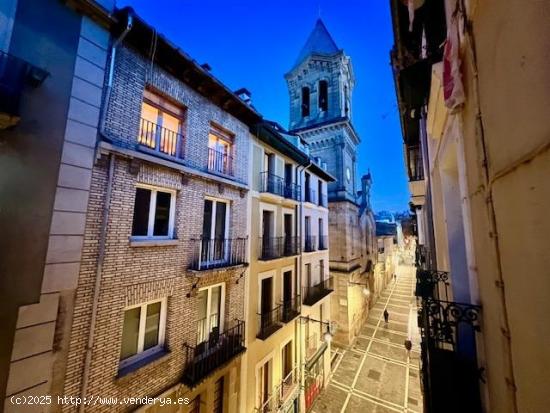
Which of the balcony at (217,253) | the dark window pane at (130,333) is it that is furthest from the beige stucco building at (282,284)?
the dark window pane at (130,333)

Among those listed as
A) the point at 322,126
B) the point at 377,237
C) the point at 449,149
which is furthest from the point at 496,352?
the point at 377,237

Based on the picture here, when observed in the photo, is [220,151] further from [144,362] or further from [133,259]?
[144,362]

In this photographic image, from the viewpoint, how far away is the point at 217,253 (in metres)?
8.13

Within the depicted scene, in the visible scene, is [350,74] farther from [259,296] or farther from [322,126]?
[259,296]

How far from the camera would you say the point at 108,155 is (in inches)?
207

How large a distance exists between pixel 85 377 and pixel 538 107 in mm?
7238

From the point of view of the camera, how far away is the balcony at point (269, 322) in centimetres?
931

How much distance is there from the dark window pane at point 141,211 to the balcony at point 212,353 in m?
3.56

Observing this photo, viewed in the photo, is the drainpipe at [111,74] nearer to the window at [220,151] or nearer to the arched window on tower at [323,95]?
the window at [220,151]

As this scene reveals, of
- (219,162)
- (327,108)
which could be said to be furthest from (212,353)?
(327,108)

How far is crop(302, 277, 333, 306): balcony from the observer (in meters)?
13.1

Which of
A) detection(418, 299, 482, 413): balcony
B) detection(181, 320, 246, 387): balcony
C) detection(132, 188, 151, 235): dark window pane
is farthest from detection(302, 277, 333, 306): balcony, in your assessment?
detection(418, 299, 482, 413): balcony

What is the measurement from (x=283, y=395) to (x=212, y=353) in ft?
18.8

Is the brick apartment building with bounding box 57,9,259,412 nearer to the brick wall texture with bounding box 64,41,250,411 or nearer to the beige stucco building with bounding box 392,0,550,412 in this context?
the brick wall texture with bounding box 64,41,250,411
